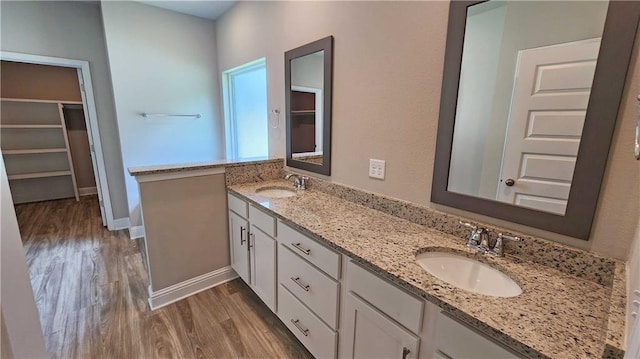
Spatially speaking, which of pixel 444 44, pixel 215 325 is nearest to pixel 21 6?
pixel 215 325

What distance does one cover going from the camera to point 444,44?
127 cm

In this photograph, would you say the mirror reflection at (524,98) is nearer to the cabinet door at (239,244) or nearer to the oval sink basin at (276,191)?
the oval sink basin at (276,191)

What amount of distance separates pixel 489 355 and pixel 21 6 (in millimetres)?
4545

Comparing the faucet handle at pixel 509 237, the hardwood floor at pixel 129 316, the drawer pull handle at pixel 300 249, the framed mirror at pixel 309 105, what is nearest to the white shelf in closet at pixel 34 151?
the hardwood floor at pixel 129 316

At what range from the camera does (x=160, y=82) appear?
3.11m

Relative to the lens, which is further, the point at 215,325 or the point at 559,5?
the point at 215,325

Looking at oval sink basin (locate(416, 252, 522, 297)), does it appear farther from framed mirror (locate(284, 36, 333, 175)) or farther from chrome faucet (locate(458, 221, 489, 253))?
framed mirror (locate(284, 36, 333, 175))

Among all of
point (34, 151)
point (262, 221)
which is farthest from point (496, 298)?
point (34, 151)

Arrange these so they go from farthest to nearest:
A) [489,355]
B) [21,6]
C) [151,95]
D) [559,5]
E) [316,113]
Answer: [151,95] < [21,6] < [316,113] < [559,5] < [489,355]

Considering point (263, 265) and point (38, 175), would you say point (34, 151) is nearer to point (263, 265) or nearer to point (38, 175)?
point (38, 175)

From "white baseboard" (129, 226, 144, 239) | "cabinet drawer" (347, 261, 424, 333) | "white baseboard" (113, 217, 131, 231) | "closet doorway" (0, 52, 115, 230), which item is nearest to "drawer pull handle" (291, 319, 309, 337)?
"cabinet drawer" (347, 261, 424, 333)

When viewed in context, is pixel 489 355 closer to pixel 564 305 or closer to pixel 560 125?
pixel 564 305

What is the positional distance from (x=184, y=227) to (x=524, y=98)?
7.27 feet

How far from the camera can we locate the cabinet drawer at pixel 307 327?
4.49ft
